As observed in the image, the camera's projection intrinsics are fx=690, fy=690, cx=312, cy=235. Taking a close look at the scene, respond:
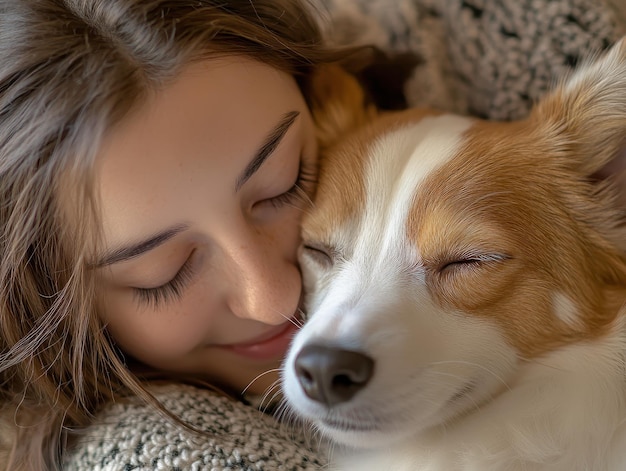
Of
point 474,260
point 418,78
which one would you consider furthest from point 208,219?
point 418,78

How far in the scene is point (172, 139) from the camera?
1.16m

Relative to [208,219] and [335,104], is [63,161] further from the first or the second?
[335,104]

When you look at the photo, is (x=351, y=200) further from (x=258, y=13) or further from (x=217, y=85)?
(x=258, y=13)

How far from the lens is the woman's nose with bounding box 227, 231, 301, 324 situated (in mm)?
1285

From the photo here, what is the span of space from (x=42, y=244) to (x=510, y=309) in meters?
0.85

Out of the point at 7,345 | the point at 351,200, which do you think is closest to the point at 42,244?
the point at 7,345

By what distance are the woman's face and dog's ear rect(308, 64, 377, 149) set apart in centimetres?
10

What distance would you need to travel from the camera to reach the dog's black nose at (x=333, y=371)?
106cm

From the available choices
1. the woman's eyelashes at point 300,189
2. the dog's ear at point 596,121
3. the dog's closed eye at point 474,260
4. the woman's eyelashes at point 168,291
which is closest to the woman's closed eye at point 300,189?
the woman's eyelashes at point 300,189

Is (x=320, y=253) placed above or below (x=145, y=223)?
below

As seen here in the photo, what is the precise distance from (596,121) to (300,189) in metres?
0.58

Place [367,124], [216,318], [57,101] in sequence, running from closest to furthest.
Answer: [57,101]
[216,318]
[367,124]

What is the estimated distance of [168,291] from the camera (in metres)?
1.31

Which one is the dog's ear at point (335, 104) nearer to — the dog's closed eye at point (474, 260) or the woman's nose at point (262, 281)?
the woman's nose at point (262, 281)
